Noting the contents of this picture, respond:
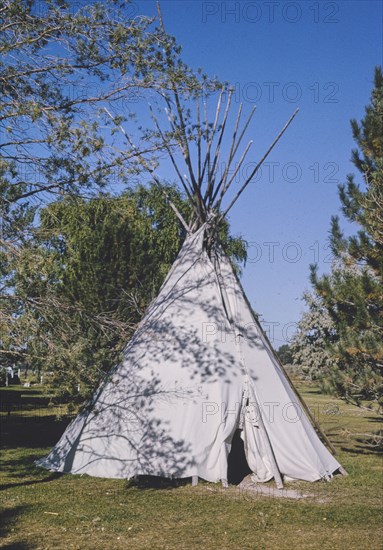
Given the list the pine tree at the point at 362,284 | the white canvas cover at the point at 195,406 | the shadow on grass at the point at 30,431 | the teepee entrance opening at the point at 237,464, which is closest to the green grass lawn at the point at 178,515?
the white canvas cover at the point at 195,406

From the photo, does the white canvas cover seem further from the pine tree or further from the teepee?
the pine tree

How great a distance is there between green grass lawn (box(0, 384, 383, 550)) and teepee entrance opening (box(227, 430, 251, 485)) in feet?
2.35

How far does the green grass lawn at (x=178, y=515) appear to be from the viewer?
6797 millimetres

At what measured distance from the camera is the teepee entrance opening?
9.90 meters

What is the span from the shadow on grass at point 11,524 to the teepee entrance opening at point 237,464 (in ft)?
10.9

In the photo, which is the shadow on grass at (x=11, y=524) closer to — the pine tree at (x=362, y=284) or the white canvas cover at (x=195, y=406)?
the white canvas cover at (x=195, y=406)

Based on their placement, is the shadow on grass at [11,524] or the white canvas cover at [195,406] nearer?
the shadow on grass at [11,524]

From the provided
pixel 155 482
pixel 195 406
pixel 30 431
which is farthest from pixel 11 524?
pixel 30 431

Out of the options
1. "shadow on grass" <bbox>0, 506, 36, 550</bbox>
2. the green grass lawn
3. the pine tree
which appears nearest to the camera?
"shadow on grass" <bbox>0, 506, 36, 550</bbox>

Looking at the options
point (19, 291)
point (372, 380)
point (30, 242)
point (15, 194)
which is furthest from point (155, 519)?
point (372, 380)

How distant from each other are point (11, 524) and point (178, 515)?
207 cm

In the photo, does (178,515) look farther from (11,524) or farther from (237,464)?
(237,464)

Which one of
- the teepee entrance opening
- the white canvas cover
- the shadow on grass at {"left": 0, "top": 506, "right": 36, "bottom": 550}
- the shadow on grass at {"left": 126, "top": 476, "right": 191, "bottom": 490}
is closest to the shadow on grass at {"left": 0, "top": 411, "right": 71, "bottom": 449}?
the white canvas cover

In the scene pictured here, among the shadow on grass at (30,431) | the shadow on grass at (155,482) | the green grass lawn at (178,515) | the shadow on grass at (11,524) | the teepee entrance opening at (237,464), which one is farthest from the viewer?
the shadow on grass at (30,431)
